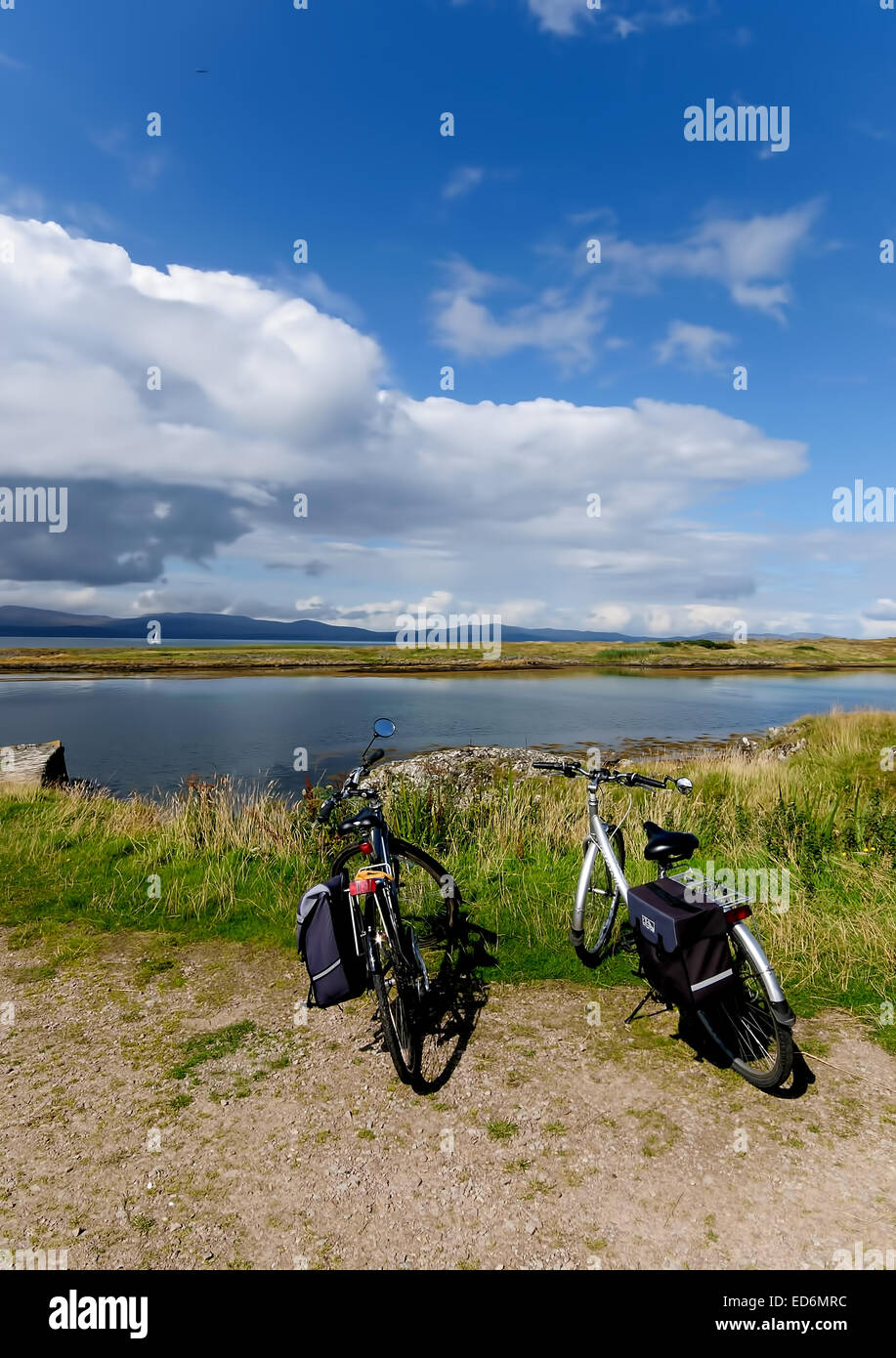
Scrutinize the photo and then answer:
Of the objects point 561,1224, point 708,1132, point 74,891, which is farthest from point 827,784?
point 74,891

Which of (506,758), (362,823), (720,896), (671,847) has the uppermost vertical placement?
(362,823)

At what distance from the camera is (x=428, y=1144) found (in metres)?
3.78

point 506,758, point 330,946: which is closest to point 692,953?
point 330,946

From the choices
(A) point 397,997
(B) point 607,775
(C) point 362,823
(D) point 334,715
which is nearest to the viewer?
(A) point 397,997

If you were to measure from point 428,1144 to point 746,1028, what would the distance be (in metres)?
2.32

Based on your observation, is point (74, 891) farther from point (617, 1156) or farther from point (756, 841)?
point (756, 841)

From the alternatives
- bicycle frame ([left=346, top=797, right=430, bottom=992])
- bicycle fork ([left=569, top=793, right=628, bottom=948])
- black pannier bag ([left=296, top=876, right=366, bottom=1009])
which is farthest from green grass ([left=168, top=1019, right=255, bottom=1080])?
bicycle fork ([left=569, top=793, right=628, bottom=948])

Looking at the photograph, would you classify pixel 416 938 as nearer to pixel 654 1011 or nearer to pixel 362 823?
pixel 362 823

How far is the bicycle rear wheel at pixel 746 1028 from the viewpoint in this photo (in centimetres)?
429

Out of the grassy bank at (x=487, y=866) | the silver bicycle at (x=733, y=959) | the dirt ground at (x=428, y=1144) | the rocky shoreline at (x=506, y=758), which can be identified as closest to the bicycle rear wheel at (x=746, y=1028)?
the silver bicycle at (x=733, y=959)

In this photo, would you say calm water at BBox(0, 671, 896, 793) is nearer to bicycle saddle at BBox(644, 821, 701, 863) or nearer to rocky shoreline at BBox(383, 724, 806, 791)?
rocky shoreline at BBox(383, 724, 806, 791)

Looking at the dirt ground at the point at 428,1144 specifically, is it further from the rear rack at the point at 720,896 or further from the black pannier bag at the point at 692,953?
the rear rack at the point at 720,896

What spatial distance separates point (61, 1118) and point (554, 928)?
4291mm

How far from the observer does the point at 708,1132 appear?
3840 millimetres
